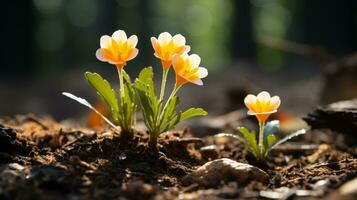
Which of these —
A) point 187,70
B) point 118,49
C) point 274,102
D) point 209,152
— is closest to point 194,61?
point 187,70

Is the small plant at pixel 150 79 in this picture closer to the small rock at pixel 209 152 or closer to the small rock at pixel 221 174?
the small rock at pixel 221 174

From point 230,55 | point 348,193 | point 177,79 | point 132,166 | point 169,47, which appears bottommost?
point 348,193

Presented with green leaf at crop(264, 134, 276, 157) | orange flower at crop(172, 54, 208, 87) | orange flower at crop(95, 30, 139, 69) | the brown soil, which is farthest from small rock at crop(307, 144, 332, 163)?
orange flower at crop(95, 30, 139, 69)

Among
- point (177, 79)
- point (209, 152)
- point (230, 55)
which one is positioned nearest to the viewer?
point (177, 79)

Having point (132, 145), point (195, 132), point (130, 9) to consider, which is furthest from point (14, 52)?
point (130, 9)

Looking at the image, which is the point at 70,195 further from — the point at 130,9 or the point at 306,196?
the point at 130,9

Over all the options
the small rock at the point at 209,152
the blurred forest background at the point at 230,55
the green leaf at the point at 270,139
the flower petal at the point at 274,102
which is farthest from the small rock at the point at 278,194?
the blurred forest background at the point at 230,55

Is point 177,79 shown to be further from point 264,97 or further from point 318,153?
point 318,153
